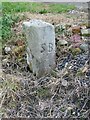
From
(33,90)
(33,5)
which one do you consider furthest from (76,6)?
(33,90)

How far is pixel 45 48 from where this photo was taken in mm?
3410

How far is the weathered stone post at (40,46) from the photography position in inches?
133

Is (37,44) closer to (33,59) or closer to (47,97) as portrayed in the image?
(33,59)

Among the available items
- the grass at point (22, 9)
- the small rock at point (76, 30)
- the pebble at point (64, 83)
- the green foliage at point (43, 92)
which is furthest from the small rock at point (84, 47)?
the grass at point (22, 9)

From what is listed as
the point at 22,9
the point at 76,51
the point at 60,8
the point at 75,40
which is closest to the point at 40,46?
the point at 76,51

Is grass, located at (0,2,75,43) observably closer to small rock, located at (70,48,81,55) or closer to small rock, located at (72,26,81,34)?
small rock, located at (72,26,81,34)

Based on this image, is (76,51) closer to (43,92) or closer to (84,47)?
(84,47)

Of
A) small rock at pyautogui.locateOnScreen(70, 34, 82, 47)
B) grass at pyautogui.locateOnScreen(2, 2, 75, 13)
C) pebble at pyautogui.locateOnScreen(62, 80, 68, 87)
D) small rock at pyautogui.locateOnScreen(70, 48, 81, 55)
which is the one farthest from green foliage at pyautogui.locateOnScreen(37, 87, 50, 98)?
grass at pyautogui.locateOnScreen(2, 2, 75, 13)

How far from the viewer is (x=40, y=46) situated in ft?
11.1

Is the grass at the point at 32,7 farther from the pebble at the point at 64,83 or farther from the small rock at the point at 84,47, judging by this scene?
the pebble at the point at 64,83

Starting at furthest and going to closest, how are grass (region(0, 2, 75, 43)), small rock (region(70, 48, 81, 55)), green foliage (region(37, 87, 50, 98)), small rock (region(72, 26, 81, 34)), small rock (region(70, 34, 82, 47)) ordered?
grass (region(0, 2, 75, 43))
small rock (region(72, 26, 81, 34))
small rock (region(70, 34, 82, 47))
small rock (region(70, 48, 81, 55))
green foliage (region(37, 87, 50, 98))

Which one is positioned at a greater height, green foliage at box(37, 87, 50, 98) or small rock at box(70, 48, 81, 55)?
small rock at box(70, 48, 81, 55)

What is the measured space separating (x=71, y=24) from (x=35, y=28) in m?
1.03

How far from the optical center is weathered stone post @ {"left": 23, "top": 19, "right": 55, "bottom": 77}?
337 centimetres
